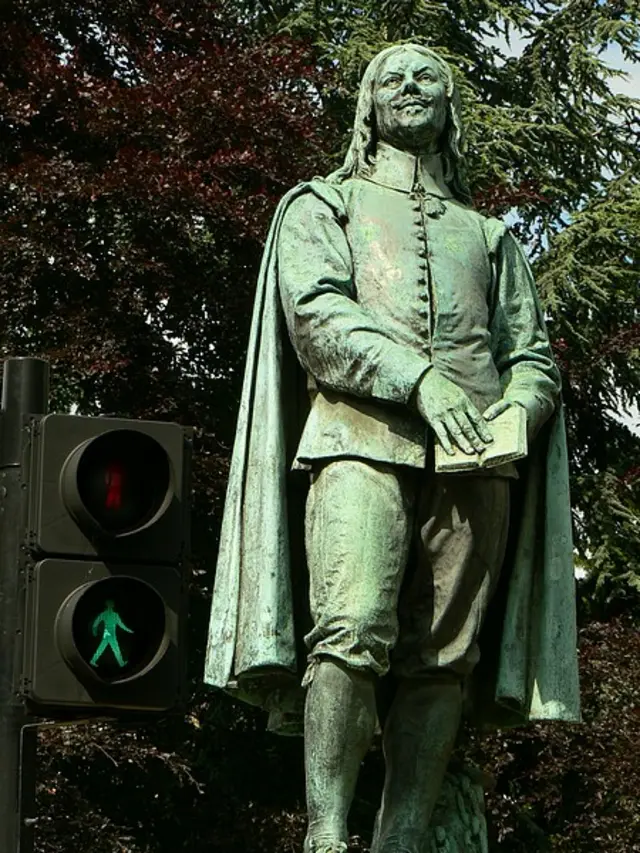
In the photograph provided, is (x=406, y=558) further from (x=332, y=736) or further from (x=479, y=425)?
(x=332, y=736)

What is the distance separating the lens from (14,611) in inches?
243

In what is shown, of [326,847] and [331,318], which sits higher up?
[331,318]

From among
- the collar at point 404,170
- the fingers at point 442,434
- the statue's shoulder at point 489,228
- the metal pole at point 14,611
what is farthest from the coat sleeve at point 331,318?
the metal pole at point 14,611

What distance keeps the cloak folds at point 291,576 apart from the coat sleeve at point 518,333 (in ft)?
0.46

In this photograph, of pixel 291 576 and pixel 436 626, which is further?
pixel 291 576

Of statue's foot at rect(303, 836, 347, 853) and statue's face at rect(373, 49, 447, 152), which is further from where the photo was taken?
statue's face at rect(373, 49, 447, 152)

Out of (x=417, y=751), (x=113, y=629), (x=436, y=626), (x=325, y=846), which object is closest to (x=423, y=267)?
(x=436, y=626)

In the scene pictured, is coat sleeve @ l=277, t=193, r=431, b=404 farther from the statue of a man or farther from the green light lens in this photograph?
the green light lens

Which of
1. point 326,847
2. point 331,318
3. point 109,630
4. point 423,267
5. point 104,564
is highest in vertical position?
point 423,267

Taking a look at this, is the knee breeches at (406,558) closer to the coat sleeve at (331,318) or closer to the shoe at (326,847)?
the coat sleeve at (331,318)

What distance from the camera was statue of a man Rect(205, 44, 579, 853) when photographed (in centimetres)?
712

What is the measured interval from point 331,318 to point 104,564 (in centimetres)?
138

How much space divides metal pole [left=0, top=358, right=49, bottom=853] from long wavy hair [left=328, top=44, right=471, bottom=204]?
5.71 ft

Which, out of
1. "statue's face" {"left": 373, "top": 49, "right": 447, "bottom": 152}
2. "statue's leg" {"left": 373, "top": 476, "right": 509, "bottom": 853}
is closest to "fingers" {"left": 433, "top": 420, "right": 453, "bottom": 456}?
"statue's leg" {"left": 373, "top": 476, "right": 509, "bottom": 853}
